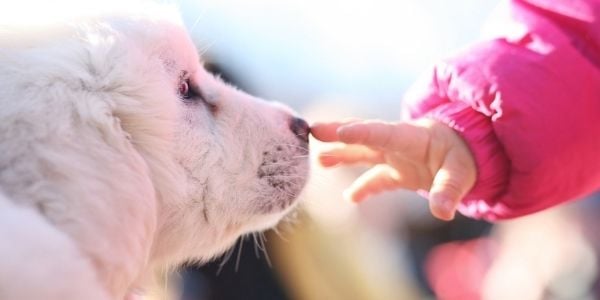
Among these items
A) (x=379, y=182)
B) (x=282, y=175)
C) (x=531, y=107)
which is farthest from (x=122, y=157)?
(x=531, y=107)

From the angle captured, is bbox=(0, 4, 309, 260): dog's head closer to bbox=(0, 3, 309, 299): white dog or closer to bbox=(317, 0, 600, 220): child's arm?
bbox=(0, 3, 309, 299): white dog

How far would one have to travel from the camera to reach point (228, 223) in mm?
1176

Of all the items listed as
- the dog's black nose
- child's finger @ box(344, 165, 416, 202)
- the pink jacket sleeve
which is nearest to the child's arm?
the pink jacket sleeve

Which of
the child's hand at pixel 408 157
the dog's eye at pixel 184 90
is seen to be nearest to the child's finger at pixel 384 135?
the child's hand at pixel 408 157

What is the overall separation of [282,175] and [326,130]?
115 mm

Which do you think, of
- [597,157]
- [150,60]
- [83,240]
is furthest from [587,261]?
[83,240]

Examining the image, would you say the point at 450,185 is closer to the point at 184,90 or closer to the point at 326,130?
the point at 326,130

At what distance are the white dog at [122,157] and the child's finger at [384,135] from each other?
108 millimetres

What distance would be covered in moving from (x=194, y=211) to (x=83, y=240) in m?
0.29

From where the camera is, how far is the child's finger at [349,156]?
1350mm

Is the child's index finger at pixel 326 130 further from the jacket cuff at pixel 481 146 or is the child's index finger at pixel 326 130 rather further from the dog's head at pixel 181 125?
the jacket cuff at pixel 481 146

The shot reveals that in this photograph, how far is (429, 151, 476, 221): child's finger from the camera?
3.55 ft

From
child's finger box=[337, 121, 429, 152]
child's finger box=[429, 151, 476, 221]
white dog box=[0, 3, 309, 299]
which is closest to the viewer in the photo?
white dog box=[0, 3, 309, 299]

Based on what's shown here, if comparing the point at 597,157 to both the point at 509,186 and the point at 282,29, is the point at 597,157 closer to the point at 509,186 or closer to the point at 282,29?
the point at 509,186
